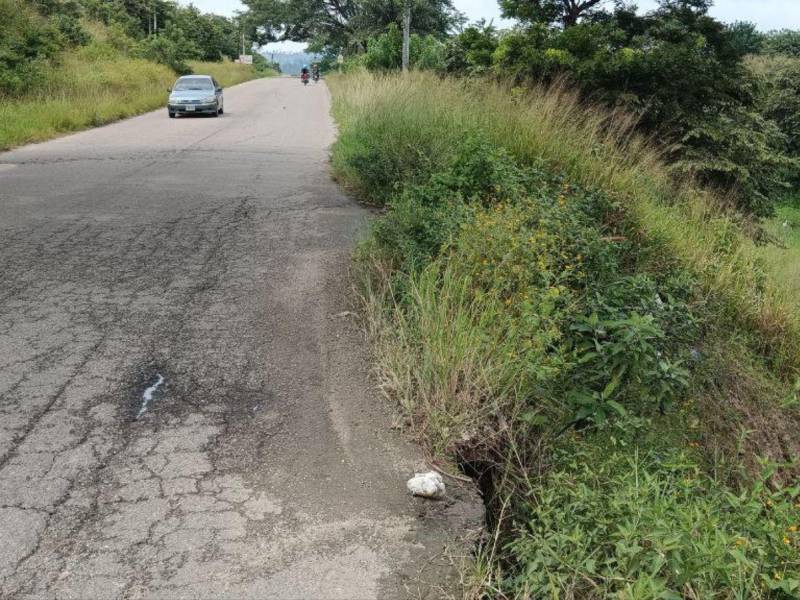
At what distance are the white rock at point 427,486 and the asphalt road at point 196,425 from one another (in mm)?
67

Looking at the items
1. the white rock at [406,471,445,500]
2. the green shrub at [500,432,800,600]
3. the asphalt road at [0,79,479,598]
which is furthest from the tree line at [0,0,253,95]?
the green shrub at [500,432,800,600]

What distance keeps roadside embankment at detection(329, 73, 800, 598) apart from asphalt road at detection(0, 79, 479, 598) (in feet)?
1.23

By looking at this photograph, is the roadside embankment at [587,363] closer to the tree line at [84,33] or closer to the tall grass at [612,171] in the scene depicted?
the tall grass at [612,171]

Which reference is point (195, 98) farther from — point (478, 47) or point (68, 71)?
point (478, 47)

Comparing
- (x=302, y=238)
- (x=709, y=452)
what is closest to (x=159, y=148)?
(x=302, y=238)

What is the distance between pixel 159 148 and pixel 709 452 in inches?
490

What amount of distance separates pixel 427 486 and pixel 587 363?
180 cm

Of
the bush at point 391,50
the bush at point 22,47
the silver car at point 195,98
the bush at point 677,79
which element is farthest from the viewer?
the bush at point 391,50

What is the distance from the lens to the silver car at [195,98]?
23312mm

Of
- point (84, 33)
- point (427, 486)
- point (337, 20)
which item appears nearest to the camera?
point (427, 486)

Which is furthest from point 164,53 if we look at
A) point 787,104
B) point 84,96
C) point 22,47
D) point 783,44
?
point 783,44

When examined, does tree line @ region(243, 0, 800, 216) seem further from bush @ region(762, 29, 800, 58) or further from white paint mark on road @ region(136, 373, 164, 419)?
bush @ region(762, 29, 800, 58)

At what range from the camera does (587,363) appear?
15.8 feet

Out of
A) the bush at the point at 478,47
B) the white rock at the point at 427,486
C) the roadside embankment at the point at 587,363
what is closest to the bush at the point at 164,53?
the bush at the point at 478,47
